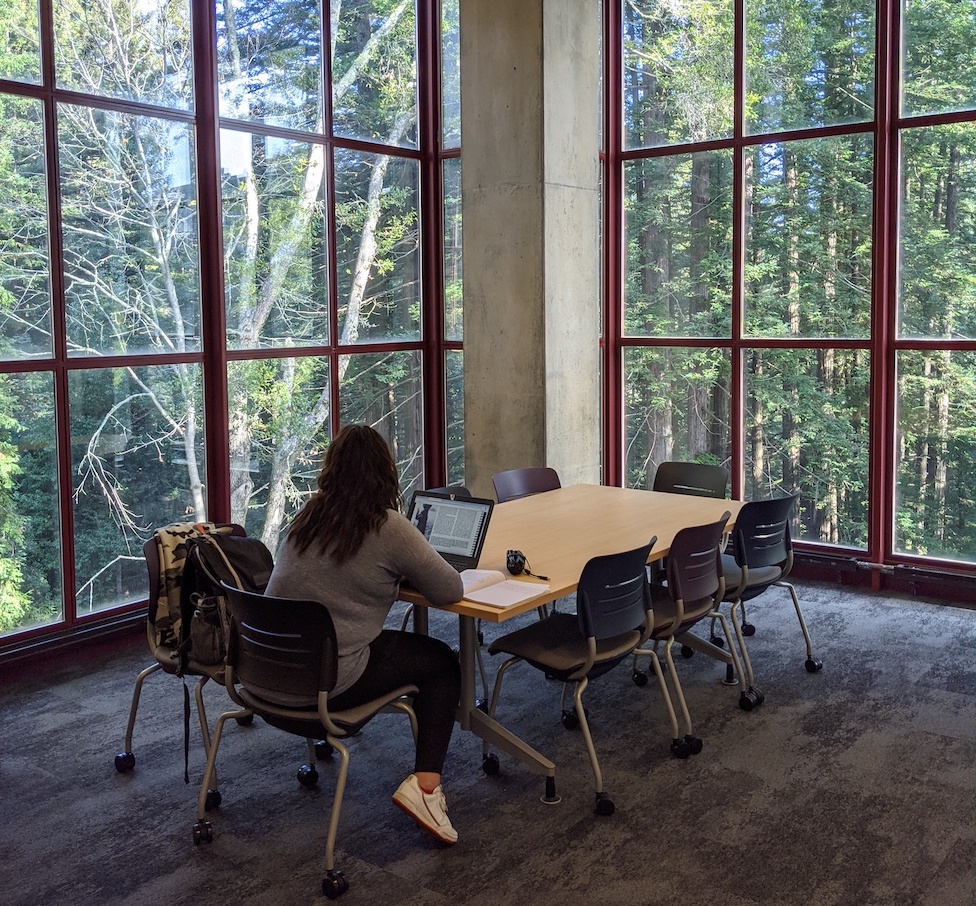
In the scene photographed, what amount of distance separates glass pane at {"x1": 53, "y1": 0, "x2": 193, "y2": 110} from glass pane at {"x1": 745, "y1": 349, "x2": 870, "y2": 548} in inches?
167

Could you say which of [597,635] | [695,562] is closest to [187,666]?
[597,635]

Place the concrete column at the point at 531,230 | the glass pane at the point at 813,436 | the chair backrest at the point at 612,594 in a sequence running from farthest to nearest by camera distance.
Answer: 1. the glass pane at the point at 813,436
2. the concrete column at the point at 531,230
3. the chair backrest at the point at 612,594

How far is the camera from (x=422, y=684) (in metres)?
3.98

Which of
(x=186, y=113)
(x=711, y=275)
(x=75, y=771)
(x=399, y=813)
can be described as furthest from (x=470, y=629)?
(x=711, y=275)

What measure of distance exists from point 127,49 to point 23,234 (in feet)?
4.20

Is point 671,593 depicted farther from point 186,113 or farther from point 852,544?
point 186,113

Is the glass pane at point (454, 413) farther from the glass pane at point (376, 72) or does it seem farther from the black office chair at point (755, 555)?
the black office chair at point (755, 555)

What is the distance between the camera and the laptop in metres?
4.50

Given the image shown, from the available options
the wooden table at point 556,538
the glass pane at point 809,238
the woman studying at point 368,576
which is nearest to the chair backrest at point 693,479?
the wooden table at point 556,538

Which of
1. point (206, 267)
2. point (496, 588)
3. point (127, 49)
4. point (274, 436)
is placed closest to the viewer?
point (496, 588)

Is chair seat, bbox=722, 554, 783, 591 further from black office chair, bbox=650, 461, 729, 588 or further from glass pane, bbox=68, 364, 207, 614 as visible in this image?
glass pane, bbox=68, 364, 207, 614

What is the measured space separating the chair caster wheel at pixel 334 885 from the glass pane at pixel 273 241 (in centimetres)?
412

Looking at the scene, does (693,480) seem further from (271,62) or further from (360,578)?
(271,62)

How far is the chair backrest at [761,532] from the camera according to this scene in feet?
17.3
